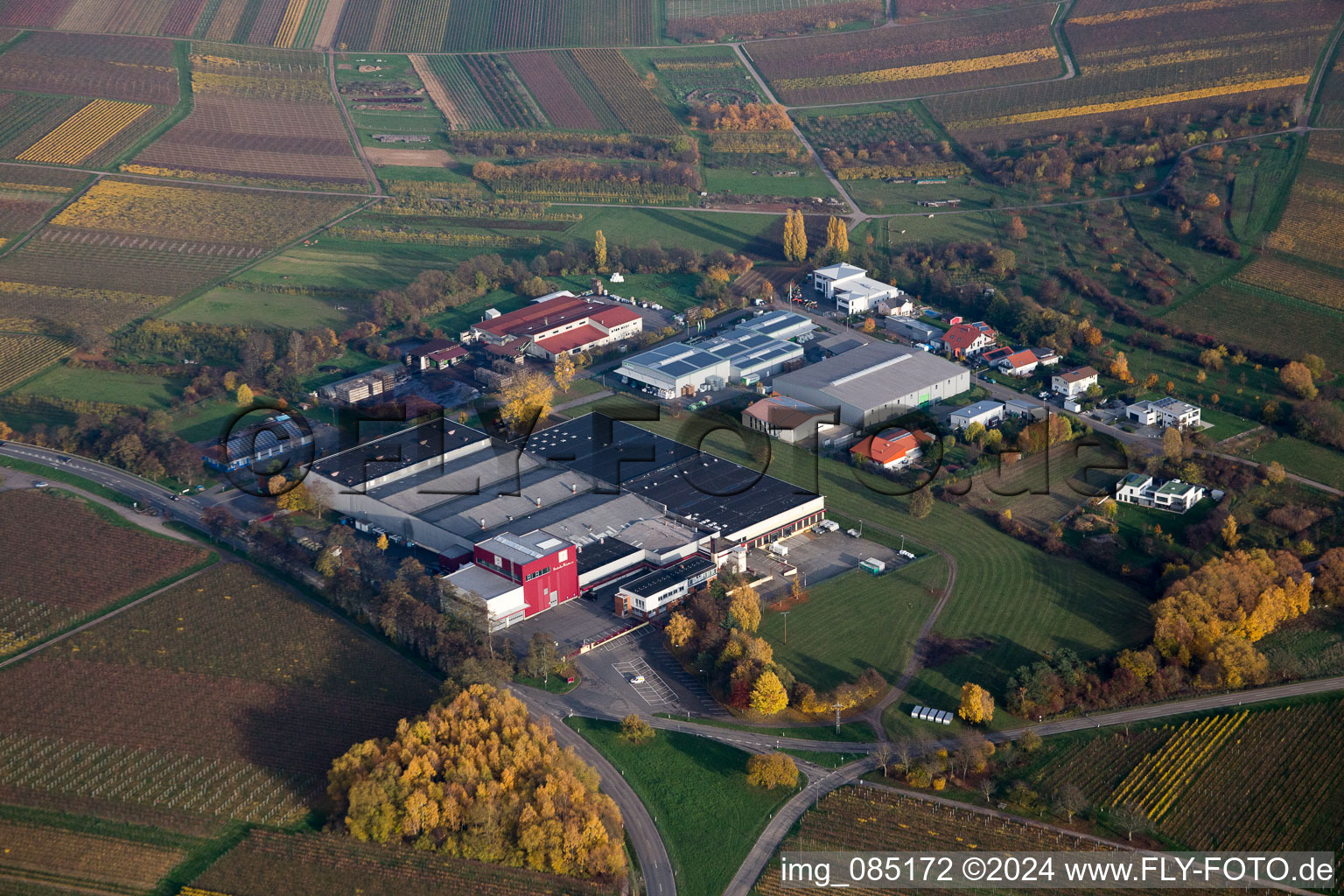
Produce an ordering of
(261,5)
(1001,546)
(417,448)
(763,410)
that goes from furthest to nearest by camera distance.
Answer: (261,5) → (763,410) → (417,448) → (1001,546)

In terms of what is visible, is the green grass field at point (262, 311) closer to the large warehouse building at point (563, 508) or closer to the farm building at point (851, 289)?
the large warehouse building at point (563, 508)

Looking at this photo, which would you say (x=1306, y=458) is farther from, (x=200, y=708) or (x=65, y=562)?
(x=65, y=562)

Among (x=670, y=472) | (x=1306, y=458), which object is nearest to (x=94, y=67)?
(x=670, y=472)

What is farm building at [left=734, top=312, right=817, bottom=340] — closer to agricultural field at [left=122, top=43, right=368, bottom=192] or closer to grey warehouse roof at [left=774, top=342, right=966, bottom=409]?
grey warehouse roof at [left=774, top=342, right=966, bottom=409]

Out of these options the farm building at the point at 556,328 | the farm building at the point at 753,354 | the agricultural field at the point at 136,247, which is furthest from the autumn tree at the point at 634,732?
the agricultural field at the point at 136,247

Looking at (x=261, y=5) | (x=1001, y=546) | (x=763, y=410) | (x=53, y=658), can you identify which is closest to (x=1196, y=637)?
(x=1001, y=546)

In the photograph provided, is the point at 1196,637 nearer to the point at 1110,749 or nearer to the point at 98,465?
the point at 1110,749

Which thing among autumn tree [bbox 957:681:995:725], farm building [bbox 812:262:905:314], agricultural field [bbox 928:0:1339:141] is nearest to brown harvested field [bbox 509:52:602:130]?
agricultural field [bbox 928:0:1339:141]
